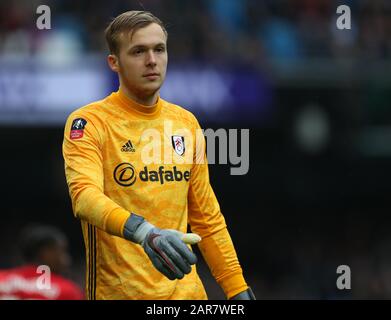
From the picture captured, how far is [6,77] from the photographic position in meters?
15.3

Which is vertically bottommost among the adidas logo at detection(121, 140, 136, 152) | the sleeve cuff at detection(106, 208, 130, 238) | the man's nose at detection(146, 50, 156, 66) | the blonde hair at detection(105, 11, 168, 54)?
the sleeve cuff at detection(106, 208, 130, 238)

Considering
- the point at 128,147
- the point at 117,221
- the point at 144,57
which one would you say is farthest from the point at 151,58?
the point at 117,221

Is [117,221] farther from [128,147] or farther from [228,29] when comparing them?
[228,29]

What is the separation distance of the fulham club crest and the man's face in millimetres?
→ 288

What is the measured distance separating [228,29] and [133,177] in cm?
1172

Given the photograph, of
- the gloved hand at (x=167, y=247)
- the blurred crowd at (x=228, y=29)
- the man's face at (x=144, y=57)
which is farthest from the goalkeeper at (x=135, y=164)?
the blurred crowd at (x=228, y=29)

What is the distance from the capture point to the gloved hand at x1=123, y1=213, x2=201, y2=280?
4863 mm

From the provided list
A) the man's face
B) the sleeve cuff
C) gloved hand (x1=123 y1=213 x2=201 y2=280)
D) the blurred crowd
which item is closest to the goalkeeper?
the man's face

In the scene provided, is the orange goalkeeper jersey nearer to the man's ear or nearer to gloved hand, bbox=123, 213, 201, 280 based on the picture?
the man's ear

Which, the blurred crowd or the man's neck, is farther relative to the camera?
the blurred crowd

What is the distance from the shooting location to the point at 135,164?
543cm

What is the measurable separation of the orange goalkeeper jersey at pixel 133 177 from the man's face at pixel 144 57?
147mm
